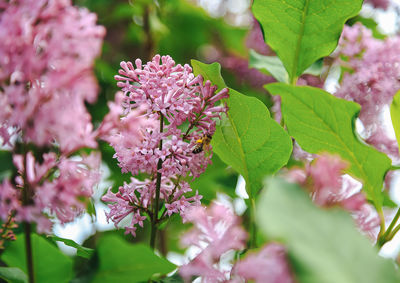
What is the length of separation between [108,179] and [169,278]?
2025 millimetres

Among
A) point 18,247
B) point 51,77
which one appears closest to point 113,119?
point 51,77

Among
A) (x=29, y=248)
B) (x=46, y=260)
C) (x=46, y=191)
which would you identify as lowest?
(x=46, y=260)

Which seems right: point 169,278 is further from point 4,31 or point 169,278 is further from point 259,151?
point 4,31

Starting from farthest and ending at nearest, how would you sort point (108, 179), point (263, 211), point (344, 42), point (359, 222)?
1. point (108, 179)
2. point (344, 42)
3. point (359, 222)
4. point (263, 211)

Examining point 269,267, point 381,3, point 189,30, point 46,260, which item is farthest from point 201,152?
point 189,30

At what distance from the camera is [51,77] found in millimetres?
843

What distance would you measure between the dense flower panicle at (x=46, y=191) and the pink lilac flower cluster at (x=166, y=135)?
0.79 ft

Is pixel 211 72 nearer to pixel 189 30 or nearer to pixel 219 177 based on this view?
pixel 219 177

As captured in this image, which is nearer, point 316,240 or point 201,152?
point 316,240

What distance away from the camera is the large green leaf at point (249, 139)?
131 cm

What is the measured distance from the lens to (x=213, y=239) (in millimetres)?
923

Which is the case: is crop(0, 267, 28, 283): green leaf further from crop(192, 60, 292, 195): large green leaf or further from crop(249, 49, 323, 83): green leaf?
crop(249, 49, 323, 83): green leaf

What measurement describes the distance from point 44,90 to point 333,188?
0.56 m

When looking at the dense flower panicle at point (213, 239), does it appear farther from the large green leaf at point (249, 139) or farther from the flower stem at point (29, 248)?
the large green leaf at point (249, 139)
